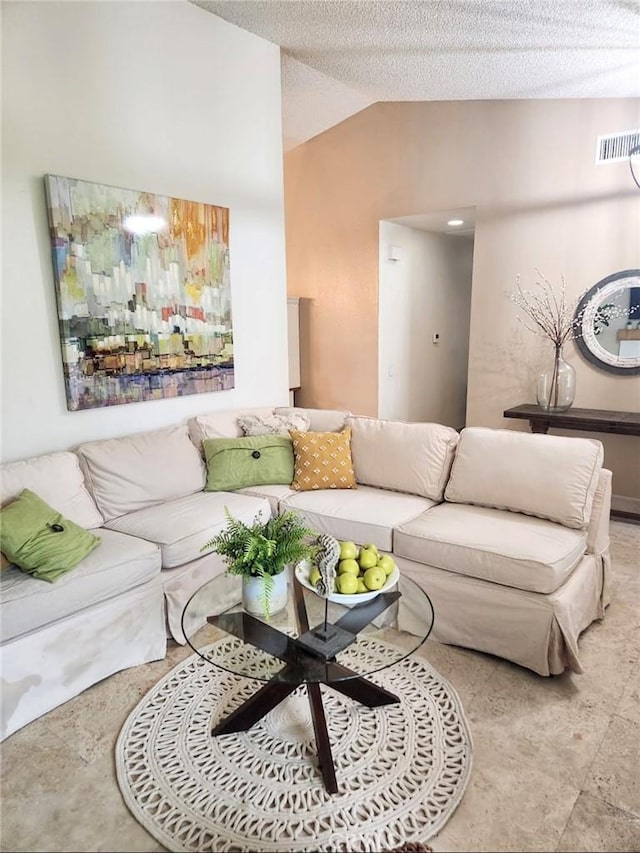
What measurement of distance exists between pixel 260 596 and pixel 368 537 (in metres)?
0.90

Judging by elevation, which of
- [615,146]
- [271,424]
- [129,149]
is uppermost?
[615,146]

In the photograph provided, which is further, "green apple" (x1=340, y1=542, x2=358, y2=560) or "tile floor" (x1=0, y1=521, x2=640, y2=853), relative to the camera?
"green apple" (x1=340, y1=542, x2=358, y2=560)

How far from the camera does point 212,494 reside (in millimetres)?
3006

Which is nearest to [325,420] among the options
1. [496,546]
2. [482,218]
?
[496,546]

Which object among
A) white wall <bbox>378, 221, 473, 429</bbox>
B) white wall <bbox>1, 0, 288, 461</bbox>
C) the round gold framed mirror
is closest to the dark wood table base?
white wall <bbox>1, 0, 288, 461</bbox>

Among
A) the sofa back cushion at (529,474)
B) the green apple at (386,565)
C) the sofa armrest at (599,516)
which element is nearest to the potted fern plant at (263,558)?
the green apple at (386,565)

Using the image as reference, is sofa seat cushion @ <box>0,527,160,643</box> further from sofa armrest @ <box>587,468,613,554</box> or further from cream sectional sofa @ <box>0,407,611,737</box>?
sofa armrest @ <box>587,468,613,554</box>

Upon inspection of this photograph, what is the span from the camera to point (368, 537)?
263 cm

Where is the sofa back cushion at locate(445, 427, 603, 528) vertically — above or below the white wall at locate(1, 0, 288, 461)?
below

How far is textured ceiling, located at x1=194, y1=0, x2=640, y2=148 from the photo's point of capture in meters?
2.79

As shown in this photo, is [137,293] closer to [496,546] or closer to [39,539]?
[39,539]

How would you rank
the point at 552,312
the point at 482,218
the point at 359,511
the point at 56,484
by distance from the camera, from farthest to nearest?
the point at 482,218 → the point at 552,312 → the point at 359,511 → the point at 56,484

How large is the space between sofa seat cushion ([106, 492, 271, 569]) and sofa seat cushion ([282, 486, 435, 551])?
0.26 meters

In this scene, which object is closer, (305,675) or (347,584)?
(305,675)
